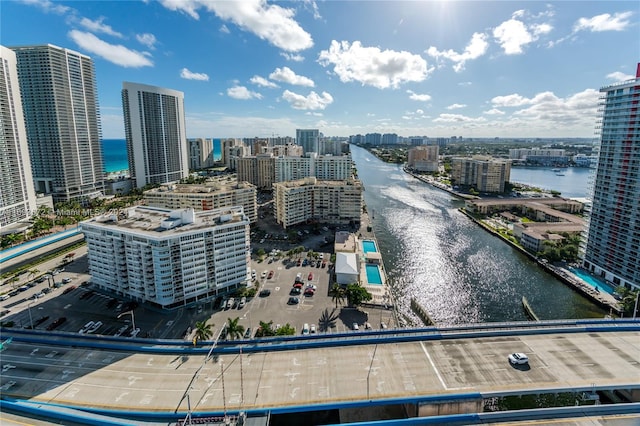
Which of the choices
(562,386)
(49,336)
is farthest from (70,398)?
(562,386)

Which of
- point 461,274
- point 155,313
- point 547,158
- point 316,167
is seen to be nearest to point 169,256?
A: point 155,313

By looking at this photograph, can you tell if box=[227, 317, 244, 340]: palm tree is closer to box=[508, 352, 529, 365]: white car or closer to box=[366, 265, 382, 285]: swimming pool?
box=[366, 265, 382, 285]: swimming pool

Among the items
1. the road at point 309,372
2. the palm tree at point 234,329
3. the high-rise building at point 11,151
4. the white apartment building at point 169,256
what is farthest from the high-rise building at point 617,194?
the high-rise building at point 11,151

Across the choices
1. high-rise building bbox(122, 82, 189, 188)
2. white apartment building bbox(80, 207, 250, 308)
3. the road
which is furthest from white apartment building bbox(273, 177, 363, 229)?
high-rise building bbox(122, 82, 189, 188)

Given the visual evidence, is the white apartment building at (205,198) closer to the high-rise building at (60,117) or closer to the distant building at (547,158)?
the high-rise building at (60,117)

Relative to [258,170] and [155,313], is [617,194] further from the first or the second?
[258,170]

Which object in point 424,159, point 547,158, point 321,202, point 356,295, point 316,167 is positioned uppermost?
point 424,159
